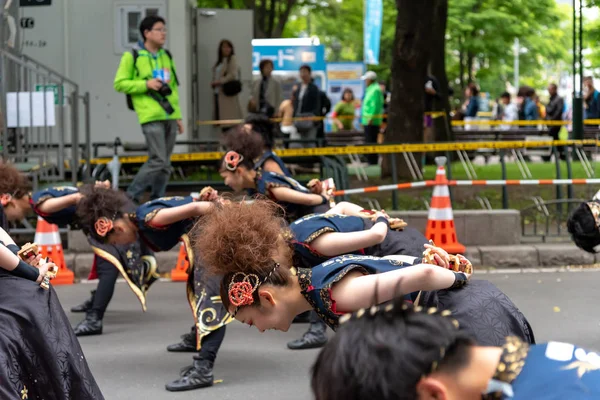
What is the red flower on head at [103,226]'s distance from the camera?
692 cm

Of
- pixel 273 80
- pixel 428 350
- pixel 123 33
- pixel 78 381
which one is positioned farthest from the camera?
pixel 273 80

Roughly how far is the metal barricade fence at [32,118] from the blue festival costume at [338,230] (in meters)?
6.19

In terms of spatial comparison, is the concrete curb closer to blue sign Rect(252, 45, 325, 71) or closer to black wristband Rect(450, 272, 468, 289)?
black wristband Rect(450, 272, 468, 289)

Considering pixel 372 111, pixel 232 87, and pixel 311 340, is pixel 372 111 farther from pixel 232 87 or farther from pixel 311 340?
pixel 311 340

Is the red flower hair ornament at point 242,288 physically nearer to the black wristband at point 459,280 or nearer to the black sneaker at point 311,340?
the black wristband at point 459,280

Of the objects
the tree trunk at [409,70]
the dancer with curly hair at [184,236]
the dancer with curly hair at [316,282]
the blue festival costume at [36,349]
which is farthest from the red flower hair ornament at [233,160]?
the tree trunk at [409,70]

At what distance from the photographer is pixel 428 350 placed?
2092 millimetres

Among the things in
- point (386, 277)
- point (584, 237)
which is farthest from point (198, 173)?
point (386, 277)

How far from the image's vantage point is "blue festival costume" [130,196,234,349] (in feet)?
20.7

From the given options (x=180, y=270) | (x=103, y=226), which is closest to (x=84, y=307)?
(x=103, y=226)

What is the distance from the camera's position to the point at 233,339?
7.68 metres

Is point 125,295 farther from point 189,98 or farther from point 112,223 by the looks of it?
point 189,98

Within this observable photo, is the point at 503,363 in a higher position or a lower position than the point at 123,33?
lower

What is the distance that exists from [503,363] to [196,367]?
4.33 m
